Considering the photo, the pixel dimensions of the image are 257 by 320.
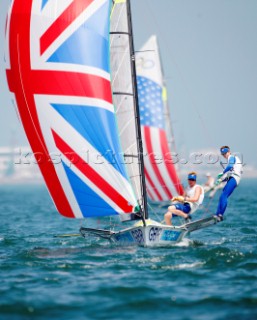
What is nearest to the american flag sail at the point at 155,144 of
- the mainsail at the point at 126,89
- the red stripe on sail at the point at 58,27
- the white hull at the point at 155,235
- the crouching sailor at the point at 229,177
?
the mainsail at the point at 126,89

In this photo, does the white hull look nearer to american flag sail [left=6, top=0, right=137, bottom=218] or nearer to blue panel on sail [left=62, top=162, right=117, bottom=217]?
american flag sail [left=6, top=0, right=137, bottom=218]

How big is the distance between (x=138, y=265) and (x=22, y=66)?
21.0 ft

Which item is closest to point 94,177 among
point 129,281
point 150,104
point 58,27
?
point 58,27

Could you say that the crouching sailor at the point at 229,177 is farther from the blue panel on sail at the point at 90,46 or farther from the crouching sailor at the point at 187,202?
the blue panel on sail at the point at 90,46

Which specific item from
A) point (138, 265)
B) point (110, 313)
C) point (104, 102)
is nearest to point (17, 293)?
point (110, 313)

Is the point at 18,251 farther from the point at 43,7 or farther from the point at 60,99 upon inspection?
the point at 43,7

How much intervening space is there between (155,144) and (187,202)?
23.0 metres

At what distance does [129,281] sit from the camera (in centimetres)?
1449

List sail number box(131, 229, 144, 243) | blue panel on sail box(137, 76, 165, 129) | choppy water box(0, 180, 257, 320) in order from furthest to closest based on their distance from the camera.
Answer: blue panel on sail box(137, 76, 165, 129)
sail number box(131, 229, 144, 243)
choppy water box(0, 180, 257, 320)

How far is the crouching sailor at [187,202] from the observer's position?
18.6 m

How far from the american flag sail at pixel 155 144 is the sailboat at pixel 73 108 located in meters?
22.5

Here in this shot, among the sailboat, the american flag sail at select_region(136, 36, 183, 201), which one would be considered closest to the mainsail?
the sailboat

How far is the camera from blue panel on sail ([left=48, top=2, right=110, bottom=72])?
59.9ft

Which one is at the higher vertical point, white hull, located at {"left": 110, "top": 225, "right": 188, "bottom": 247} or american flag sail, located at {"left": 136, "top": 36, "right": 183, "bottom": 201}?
american flag sail, located at {"left": 136, "top": 36, "right": 183, "bottom": 201}
